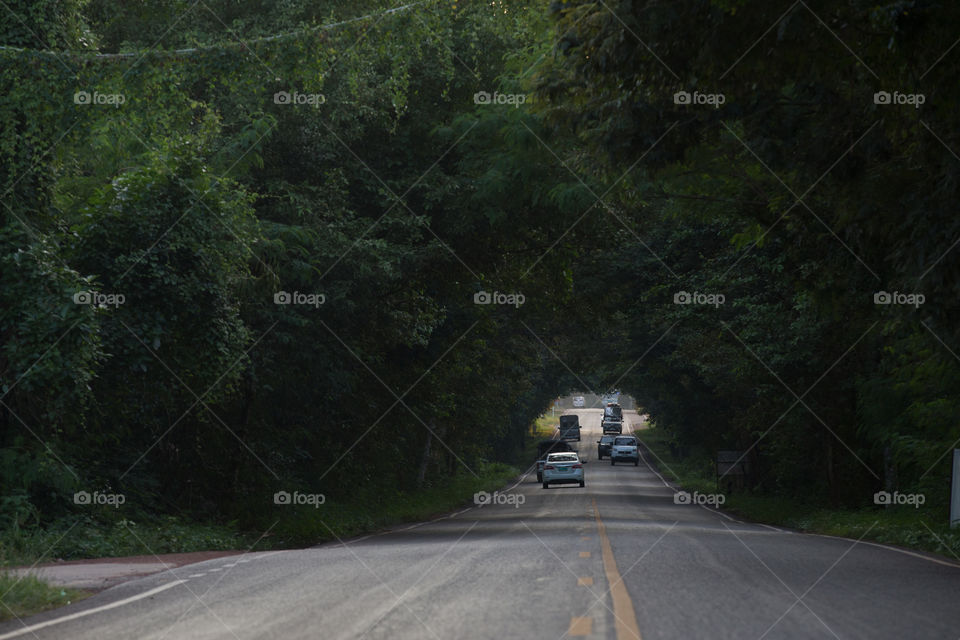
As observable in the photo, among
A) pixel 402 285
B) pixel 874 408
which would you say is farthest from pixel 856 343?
pixel 402 285

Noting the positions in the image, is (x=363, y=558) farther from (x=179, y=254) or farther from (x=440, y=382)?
(x=440, y=382)

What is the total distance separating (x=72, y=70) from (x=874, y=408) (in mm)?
20039

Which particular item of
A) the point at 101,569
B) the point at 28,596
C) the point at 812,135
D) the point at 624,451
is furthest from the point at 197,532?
the point at 624,451

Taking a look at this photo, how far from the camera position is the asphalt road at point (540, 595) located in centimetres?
823

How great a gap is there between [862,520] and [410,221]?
12.3m

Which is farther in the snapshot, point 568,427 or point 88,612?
point 568,427

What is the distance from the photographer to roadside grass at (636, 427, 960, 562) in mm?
19889

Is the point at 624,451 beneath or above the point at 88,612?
beneath

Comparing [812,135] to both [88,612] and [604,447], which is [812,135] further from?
[604,447]

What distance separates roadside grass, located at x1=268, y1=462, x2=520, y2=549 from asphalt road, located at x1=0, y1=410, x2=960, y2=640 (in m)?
8.29

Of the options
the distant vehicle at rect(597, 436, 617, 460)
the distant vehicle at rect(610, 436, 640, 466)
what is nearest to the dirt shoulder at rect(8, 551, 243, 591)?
the distant vehicle at rect(610, 436, 640, 466)

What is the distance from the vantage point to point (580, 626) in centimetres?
816

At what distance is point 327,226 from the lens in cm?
2458

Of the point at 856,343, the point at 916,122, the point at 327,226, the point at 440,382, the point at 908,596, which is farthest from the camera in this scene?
the point at 440,382
